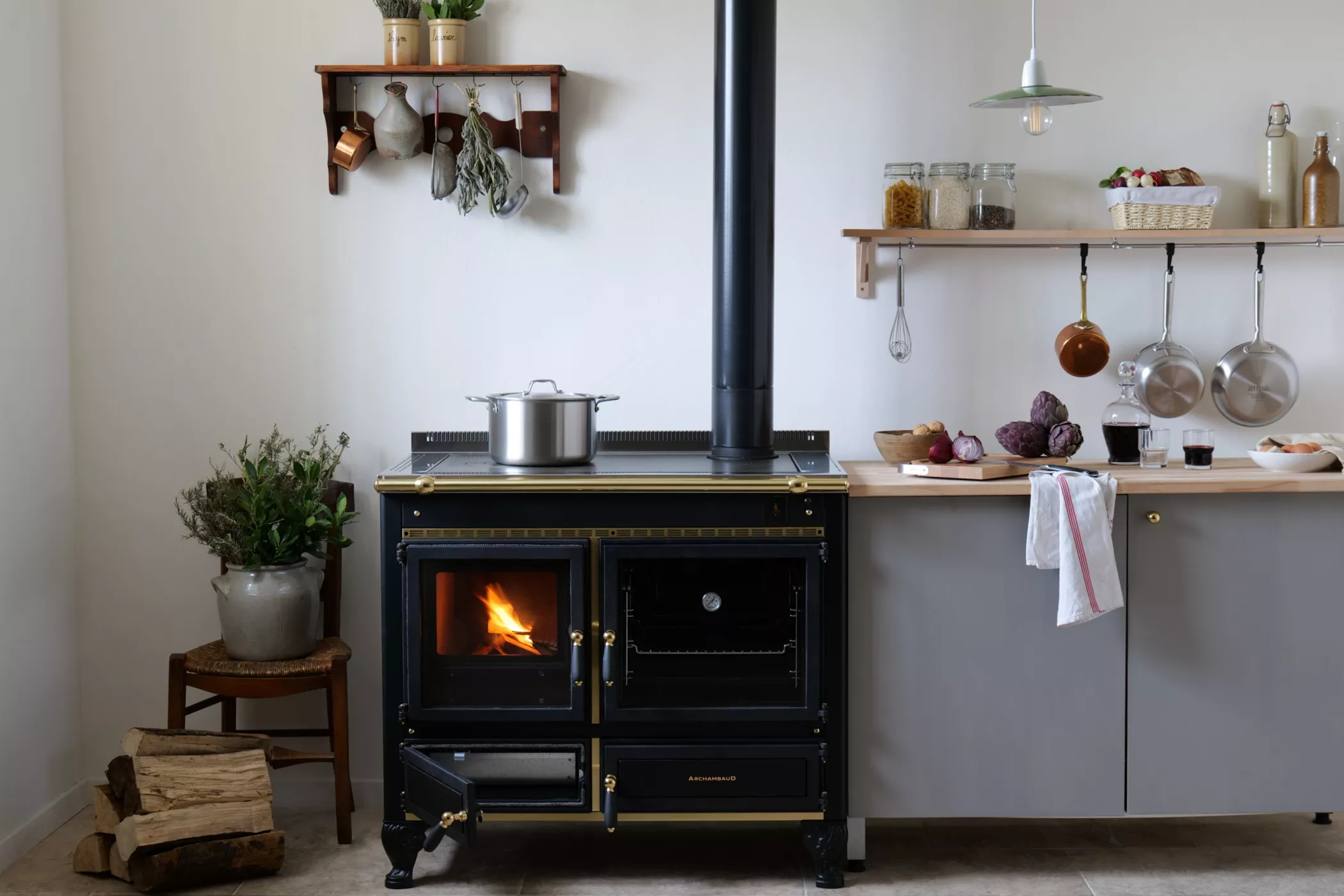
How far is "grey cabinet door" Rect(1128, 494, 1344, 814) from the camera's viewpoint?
250cm

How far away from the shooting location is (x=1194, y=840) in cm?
275

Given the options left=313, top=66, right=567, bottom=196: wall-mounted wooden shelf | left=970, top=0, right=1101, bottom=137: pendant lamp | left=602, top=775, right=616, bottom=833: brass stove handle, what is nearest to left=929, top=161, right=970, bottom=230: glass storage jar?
left=970, top=0, right=1101, bottom=137: pendant lamp

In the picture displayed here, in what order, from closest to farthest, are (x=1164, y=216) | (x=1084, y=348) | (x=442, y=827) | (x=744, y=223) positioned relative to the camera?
(x=442, y=827), (x=744, y=223), (x=1164, y=216), (x=1084, y=348)

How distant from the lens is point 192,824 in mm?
2471

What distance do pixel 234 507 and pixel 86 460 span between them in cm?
55

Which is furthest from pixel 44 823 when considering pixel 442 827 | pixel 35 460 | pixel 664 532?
pixel 664 532

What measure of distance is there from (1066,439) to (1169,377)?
1.21 ft

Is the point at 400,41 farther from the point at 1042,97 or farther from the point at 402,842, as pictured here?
the point at 402,842

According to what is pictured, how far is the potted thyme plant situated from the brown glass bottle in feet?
6.77

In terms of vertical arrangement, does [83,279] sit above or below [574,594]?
above

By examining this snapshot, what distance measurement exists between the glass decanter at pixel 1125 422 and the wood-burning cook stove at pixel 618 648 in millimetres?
672

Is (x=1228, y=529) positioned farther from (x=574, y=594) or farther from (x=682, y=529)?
(x=574, y=594)

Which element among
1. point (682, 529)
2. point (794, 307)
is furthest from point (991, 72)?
point (682, 529)

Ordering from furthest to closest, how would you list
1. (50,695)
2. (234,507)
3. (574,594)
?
(50,695)
(234,507)
(574,594)
